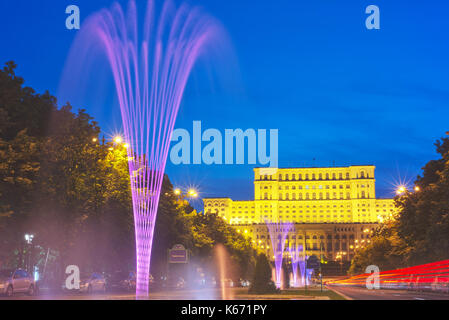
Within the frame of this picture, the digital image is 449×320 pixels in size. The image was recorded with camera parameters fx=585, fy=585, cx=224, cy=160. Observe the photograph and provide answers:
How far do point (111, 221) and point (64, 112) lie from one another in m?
10.9

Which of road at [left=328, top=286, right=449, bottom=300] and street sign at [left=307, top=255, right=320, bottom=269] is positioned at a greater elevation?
street sign at [left=307, top=255, right=320, bottom=269]

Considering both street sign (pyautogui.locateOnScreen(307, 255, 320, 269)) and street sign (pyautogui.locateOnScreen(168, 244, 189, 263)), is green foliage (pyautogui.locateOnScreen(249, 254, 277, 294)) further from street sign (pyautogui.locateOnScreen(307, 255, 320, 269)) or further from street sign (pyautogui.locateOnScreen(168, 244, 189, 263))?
street sign (pyautogui.locateOnScreen(168, 244, 189, 263))

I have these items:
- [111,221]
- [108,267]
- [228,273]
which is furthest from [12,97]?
[228,273]

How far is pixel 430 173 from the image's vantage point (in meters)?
54.9

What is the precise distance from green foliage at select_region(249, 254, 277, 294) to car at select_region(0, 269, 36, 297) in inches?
547

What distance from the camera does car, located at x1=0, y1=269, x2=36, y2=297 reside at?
31.5 m

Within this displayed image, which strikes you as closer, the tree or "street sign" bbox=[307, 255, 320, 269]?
"street sign" bbox=[307, 255, 320, 269]

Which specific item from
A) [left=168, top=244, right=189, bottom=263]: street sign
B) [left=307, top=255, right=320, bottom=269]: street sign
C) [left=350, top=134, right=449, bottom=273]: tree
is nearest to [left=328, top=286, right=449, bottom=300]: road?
[left=307, top=255, right=320, bottom=269]: street sign

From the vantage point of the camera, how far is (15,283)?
3247 centimetres

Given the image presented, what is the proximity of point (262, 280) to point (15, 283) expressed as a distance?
15.3 metres

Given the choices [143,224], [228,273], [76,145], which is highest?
[76,145]

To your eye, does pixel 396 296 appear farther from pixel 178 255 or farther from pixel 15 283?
pixel 15 283

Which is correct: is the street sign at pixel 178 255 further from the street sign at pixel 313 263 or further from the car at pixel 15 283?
the street sign at pixel 313 263
